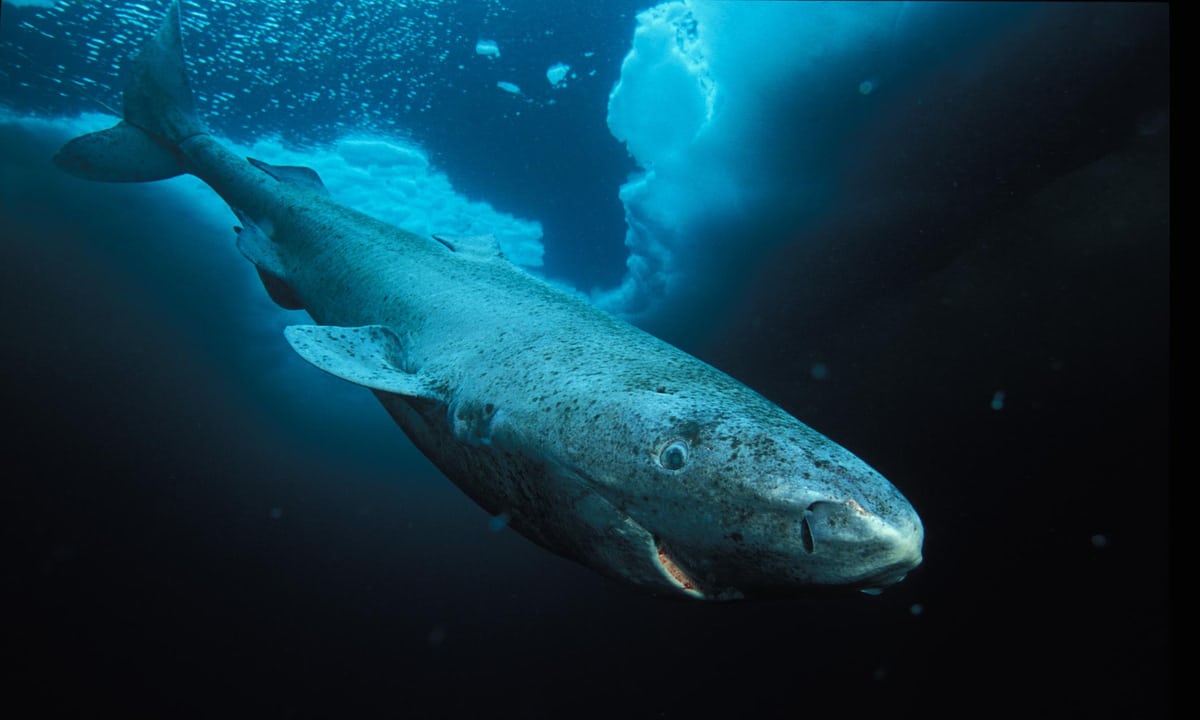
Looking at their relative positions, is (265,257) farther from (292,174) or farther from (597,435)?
(597,435)

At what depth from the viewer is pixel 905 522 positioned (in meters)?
1.35

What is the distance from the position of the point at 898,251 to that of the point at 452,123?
10279mm

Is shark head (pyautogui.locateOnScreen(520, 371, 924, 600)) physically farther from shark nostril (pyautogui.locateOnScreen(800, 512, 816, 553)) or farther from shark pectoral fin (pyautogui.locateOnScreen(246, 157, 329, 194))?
shark pectoral fin (pyautogui.locateOnScreen(246, 157, 329, 194))

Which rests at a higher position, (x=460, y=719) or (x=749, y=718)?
(x=749, y=718)

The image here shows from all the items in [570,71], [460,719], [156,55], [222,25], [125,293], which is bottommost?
[460,719]

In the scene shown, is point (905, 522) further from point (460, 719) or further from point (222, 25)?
point (460, 719)

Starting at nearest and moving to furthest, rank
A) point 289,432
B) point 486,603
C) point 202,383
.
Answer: point 486,603
point 202,383
point 289,432

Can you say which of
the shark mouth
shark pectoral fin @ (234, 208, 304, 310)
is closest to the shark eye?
the shark mouth

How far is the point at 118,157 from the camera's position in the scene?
20.5 ft

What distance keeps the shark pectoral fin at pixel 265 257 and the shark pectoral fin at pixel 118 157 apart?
2.81 m

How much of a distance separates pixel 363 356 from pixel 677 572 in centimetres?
217

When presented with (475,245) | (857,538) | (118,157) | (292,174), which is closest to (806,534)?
(857,538)

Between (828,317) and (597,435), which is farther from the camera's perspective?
(828,317)

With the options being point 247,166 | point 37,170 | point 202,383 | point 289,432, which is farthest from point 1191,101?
point 289,432
